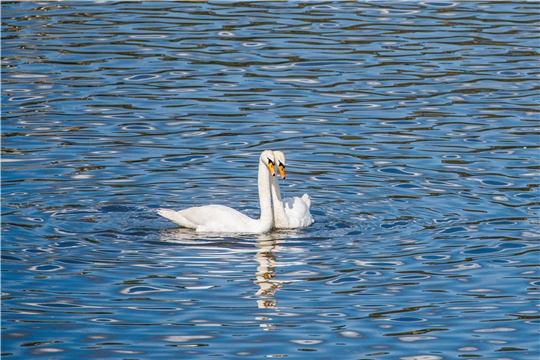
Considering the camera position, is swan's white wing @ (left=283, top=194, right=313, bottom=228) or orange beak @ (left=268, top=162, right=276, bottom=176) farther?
orange beak @ (left=268, top=162, right=276, bottom=176)

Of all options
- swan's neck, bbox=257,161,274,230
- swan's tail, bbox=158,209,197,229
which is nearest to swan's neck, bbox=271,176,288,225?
swan's neck, bbox=257,161,274,230

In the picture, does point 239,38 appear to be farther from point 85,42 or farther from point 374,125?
point 374,125

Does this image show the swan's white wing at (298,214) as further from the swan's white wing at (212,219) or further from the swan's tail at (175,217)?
the swan's tail at (175,217)

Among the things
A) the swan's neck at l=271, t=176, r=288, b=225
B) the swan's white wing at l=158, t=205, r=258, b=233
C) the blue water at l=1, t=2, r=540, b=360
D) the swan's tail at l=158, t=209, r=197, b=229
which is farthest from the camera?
the swan's neck at l=271, t=176, r=288, b=225

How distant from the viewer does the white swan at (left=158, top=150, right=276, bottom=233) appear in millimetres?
14610

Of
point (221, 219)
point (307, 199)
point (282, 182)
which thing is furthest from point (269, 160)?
point (282, 182)

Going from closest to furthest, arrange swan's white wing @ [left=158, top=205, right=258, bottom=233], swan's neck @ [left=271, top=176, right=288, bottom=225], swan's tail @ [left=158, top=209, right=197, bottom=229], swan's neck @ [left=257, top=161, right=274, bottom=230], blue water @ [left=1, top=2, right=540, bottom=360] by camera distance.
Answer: blue water @ [left=1, top=2, right=540, bottom=360] < swan's white wing @ [left=158, top=205, right=258, bottom=233] < swan's tail @ [left=158, top=209, right=197, bottom=229] < swan's neck @ [left=257, top=161, right=274, bottom=230] < swan's neck @ [left=271, top=176, right=288, bottom=225]

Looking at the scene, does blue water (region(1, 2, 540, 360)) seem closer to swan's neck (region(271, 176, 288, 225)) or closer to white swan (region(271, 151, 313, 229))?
white swan (region(271, 151, 313, 229))

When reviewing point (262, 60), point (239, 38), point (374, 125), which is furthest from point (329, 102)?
point (239, 38)

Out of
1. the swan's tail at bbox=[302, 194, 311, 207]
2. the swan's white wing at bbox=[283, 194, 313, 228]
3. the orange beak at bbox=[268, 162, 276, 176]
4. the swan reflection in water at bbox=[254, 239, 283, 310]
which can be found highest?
the orange beak at bbox=[268, 162, 276, 176]

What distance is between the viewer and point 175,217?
14766 millimetres

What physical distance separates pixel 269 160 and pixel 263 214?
2.57 ft

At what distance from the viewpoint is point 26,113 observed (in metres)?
20.4

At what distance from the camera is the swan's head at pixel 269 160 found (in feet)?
49.7
